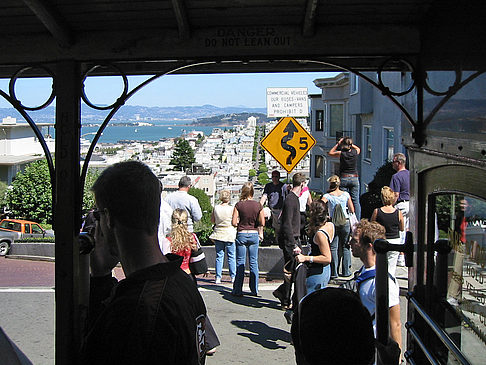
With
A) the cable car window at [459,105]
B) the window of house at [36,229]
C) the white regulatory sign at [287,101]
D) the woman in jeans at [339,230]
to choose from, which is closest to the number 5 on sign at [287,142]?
the white regulatory sign at [287,101]

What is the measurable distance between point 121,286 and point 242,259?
22.9 feet

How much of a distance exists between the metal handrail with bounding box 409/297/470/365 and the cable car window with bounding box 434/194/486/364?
3.3 inches

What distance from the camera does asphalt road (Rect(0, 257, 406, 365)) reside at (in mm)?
6836

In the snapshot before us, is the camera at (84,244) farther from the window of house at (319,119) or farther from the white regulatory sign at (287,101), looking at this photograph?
the window of house at (319,119)

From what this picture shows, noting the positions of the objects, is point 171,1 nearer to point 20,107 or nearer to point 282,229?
point 20,107

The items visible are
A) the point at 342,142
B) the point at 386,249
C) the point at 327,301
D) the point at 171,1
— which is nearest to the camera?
the point at 327,301

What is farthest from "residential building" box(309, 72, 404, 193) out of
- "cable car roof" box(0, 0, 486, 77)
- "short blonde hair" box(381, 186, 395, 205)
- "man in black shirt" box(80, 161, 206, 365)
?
"man in black shirt" box(80, 161, 206, 365)

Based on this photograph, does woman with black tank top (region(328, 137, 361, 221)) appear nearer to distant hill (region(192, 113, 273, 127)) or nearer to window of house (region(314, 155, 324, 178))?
window of house (region(314, 155, 324, 178))

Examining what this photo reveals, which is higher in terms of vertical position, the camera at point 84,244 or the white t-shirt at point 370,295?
the camera at point 84,244

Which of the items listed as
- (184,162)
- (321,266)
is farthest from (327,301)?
(184,162)

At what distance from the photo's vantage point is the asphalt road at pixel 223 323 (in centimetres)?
684

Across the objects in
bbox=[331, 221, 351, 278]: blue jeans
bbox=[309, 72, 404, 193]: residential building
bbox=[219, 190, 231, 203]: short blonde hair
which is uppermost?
bbox=[309, 72, 404, 193]: residential building

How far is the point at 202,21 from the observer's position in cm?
349

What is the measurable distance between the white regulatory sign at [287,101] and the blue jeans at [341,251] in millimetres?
2383
